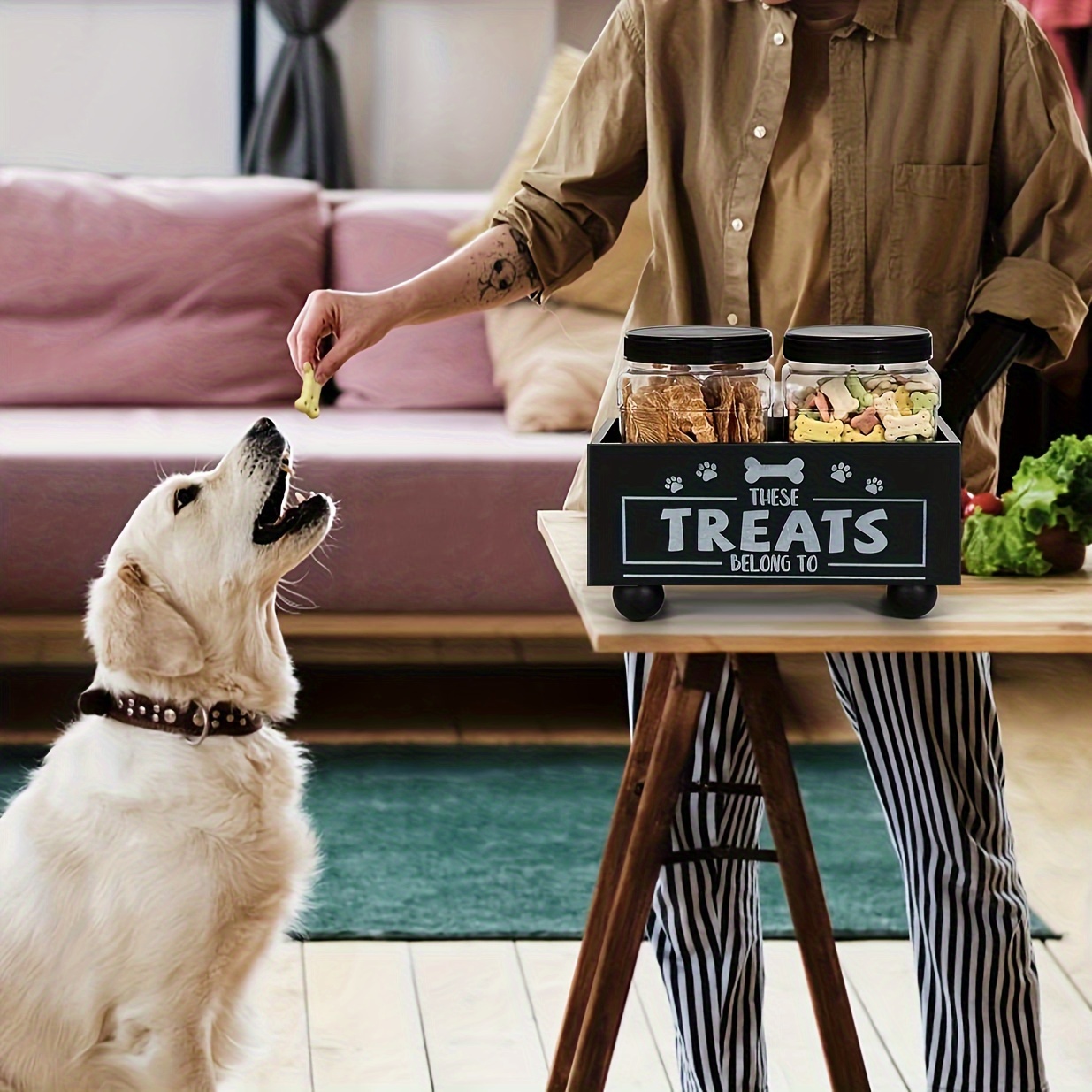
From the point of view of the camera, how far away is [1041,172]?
1.48 metres

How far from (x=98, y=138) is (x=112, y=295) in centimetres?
84

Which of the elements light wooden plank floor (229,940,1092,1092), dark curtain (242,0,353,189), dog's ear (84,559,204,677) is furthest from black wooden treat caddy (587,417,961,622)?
dark curtain (242,0,353,189)

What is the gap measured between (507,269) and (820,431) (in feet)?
1.73

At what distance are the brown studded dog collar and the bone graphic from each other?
2.49 feet

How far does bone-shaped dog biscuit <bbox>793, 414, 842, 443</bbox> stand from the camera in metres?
1.19

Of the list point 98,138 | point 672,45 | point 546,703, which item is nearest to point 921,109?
point 672,45

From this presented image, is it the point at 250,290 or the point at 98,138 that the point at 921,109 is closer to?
the point at 250,290

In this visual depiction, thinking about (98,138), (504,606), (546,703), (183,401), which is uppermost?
(98,138)

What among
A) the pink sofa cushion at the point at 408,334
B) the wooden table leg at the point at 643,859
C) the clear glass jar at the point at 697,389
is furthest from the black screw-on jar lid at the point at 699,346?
the pink sofa cushion at the point at 408,334

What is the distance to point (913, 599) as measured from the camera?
116 centimetres

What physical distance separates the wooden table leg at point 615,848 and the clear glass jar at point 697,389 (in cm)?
28

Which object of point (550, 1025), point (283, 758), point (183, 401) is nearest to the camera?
point (283, 758)

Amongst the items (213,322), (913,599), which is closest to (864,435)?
(913,599)

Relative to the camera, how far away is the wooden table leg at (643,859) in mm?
1308
